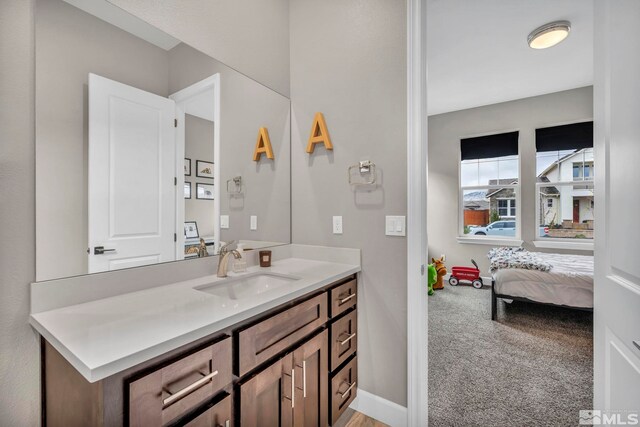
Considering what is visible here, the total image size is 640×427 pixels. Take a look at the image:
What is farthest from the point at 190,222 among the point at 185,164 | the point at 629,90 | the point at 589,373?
the point at 589,373

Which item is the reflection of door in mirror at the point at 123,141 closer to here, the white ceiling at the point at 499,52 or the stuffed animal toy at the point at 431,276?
the white ceiling at the point at 499,52

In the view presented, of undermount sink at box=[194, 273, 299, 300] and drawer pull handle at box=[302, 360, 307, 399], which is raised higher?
undermount sink at box=[194, 273, 299, 300]

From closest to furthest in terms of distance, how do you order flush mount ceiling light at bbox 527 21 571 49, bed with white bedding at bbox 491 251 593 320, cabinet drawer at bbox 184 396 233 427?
cabinet drawer at bbox 184 396 233 427
flush mount ceiling light at bbox 527 21 571 49
bed with white bedding at bbox 491 251 593 320

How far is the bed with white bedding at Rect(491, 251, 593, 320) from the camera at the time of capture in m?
2.77

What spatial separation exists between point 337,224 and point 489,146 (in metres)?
4.08

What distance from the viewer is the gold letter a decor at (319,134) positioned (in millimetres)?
1885

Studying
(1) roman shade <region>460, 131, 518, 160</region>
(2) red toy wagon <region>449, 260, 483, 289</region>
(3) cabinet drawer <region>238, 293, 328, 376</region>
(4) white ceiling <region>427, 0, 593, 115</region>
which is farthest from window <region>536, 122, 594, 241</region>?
(3) cabinet drawer <region>238, 293, 328, 376</region>

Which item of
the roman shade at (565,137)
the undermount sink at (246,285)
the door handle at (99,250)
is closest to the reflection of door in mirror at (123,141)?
the door handle at (99,250)

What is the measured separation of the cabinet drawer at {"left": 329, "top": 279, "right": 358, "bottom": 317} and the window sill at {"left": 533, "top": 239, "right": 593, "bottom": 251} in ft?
13.0

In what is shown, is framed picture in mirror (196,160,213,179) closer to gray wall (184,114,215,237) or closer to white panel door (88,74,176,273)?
gray wall (184,114,215,237)

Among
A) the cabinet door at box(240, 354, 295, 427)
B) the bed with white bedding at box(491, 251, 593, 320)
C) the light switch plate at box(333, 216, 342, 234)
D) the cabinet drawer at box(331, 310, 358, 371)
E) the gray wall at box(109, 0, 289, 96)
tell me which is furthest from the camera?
the bed with white bedding at box(491, 251, 593, 320)

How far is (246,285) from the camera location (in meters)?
1.59

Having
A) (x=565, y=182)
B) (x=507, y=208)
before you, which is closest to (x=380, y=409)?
(x=507, y=208)

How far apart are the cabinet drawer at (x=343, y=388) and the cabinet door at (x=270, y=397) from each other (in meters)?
0.37
